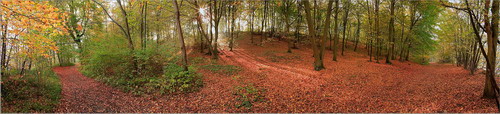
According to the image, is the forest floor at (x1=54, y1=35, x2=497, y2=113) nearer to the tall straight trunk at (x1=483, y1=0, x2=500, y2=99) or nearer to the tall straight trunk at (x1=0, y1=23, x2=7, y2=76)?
the tall straight trunk at (x1=483, y1=0, x2=500, y2=99)

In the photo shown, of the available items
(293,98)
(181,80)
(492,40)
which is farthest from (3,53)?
(492,40)

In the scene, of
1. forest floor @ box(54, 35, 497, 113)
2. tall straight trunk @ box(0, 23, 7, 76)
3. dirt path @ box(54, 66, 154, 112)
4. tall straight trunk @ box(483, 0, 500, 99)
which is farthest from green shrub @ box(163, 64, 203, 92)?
tall straight trunk @ box(483, 0, 500, 99)

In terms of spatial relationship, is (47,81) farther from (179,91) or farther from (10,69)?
(179,91)

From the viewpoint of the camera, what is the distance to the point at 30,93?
5.92 m

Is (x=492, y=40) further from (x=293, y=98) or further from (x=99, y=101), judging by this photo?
(x=99, y=101)

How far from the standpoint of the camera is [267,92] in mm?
7613

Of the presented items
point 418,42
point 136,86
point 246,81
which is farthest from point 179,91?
point 418,42

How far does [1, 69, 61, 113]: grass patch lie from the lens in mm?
5375

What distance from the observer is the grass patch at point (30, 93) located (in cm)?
538

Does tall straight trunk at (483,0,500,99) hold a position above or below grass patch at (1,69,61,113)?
above

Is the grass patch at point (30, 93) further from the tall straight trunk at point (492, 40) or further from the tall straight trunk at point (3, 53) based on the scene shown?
the tall straight trunk at point (492, 40)

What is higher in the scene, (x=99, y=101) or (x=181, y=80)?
(x=181, y=80)

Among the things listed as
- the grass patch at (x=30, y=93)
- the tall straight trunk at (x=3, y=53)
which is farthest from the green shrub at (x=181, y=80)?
the tall straight trunk at (x=3, y=53)

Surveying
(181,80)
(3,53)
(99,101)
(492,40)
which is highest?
(492,40)
